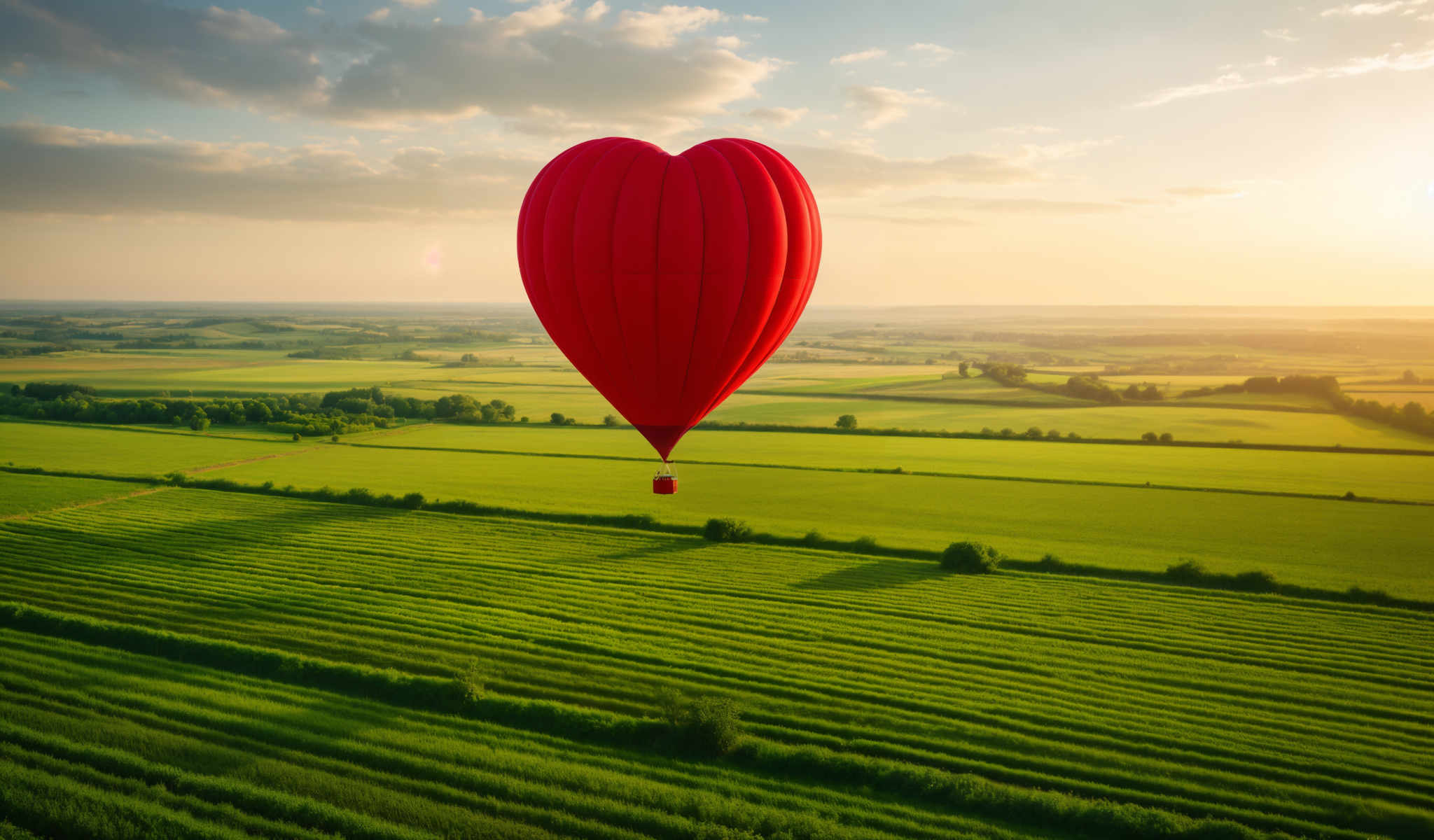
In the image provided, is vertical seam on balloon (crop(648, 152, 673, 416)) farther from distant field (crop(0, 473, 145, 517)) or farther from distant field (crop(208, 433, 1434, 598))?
distant field (crop(0, 473, 145, 517))

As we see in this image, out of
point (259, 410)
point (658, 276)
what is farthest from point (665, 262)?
point (259, 410)

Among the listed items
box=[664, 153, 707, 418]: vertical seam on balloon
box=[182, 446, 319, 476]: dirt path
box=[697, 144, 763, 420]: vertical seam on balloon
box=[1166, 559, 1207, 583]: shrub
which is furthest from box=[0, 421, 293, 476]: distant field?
box=[1166, 559, 1207, 583]: shrub

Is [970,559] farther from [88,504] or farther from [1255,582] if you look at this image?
[88,504]

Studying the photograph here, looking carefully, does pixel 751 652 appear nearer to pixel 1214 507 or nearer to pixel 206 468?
pixel 1214 507

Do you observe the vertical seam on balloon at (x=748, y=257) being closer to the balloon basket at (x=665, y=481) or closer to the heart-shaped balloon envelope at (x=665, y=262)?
the heart-shaped balloon envelope at (x=665, y=262)

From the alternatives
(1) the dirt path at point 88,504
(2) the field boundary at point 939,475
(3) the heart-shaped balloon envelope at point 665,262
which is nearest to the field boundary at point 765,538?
(1) the dirt path at point 88,504

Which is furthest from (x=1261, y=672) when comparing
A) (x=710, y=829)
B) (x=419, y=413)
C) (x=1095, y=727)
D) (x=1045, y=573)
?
(x=419, y=413)
